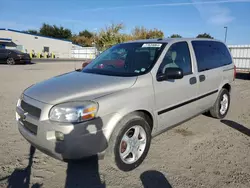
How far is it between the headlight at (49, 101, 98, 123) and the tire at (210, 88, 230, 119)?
3.38 meters

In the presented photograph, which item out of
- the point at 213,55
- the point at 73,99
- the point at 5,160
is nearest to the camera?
the point at 73,99

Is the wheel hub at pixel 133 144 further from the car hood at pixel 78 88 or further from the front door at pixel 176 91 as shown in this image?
the car hood at pixel 78 88

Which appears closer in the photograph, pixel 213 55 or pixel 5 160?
pixel 5 160

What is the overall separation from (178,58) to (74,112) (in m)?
2.16

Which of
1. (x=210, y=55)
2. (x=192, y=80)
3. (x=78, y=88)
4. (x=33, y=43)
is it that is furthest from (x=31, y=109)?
(x=33, y=43)

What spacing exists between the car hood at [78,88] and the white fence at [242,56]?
12862 mm

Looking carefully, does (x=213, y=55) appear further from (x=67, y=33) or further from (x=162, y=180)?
(x=67, y=33)

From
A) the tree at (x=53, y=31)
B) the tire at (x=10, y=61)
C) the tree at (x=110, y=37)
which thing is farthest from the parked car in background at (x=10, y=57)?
the tree at (x=53, y=31)

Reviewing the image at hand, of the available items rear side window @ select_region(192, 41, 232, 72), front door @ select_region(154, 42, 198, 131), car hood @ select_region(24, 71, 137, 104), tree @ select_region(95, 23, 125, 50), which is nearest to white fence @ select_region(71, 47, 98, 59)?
tree @ select_region(95, 23, 125, 50)

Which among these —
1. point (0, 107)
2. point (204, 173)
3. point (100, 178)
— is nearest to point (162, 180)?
point (204, 173)

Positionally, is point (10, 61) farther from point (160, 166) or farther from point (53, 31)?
point (53, 31)

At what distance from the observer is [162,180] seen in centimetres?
281

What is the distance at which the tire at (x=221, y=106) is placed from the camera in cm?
493

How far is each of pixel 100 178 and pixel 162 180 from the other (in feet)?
2.65
